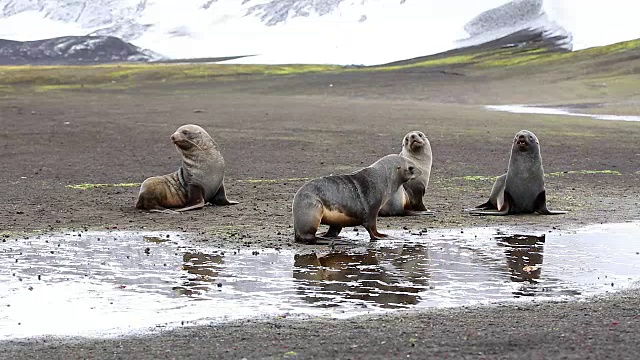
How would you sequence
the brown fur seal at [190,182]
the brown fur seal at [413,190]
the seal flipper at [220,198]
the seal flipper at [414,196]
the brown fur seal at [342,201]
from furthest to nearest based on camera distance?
the seal flipper at [220,198] < the brown fur seal at [190,182] < the seal flipper at [414,196] < the brown fur seal at [413,190] < the brown fur seal at [342,201]

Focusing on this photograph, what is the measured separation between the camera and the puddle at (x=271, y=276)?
9234 millimetres

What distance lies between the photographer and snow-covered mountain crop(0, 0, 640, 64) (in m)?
119

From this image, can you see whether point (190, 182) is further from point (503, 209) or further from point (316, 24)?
point (316, 24)

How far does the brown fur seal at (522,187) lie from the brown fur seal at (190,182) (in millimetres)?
3872

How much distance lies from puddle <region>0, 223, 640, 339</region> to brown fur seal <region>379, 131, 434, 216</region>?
156 cm

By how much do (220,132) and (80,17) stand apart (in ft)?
460

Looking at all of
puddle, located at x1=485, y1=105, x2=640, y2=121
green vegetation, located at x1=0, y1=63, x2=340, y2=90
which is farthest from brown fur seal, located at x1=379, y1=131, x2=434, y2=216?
green vegetation, located at x1=0, y1=63, x2=340, y2=90

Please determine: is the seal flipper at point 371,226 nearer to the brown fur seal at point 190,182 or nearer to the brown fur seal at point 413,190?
the brown fur seal at point 413,190

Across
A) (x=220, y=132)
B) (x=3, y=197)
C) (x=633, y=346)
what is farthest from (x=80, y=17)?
(x=633, y=346)

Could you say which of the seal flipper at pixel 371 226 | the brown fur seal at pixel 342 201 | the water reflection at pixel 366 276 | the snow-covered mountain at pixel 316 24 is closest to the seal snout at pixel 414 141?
the brown fur seal at pixel 342 201

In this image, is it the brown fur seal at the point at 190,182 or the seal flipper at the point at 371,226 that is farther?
the brown fur seal at the point at 190,182

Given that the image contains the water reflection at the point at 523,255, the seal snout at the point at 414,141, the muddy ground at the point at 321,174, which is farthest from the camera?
the seal snout at the point at 414,141

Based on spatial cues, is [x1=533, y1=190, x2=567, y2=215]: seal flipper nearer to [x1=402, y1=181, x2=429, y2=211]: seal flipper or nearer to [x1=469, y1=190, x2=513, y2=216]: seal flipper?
[x1=469, y1=190, x2=513, y2=216]: seal flipper

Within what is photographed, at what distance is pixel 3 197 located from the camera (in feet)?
57.9
